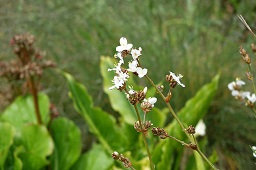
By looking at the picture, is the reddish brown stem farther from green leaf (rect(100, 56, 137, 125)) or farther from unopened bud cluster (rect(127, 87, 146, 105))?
unopened bud cluster (rect(127, 87, 146, 105))

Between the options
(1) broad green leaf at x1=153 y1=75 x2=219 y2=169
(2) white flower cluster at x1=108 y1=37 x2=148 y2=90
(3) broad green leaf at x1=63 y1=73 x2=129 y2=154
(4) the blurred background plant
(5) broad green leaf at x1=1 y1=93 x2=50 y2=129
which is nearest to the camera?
(2) white flower cluster at x1=108 y1=37 x2=148 y2=90

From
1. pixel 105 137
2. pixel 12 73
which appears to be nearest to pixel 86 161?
pixel 105 137

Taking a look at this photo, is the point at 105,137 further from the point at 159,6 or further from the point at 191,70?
the point at 159,6

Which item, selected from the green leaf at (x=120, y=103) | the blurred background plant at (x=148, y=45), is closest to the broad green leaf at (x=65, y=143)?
the green leaf at (x=120, y=103)

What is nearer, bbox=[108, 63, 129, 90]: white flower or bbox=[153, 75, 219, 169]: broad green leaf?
bbox=[108, 63, 129, 90]: white flower

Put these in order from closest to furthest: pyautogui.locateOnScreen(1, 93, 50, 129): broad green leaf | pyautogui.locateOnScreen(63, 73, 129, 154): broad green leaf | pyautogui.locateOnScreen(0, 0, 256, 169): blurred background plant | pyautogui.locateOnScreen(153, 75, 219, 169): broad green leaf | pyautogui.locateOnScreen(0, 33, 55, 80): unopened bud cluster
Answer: pyautogui.locateOnScreen(153, 75, 219, 169): broad green leaf < pyautogui.locateOnScreen(0, 33, 55, 80): unopened bud cluster < pyautogui.locateOnScreen(63, 73, 129, 154): broad green leaf < pyautogui.locateOnScreen(1, 93, 50, 129): broad green leaf < pyautogui.locateOnScreen(0, 0, 256, 169): blurred background plant

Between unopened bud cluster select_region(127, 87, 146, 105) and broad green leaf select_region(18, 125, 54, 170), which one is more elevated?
broad green leaf select_region(18, 125, 54, 170)

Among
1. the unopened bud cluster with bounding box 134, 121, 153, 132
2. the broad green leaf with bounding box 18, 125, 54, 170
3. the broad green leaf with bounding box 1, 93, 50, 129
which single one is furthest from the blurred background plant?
the unopened bud cluster with bounding box 134, 121, 153, 132
